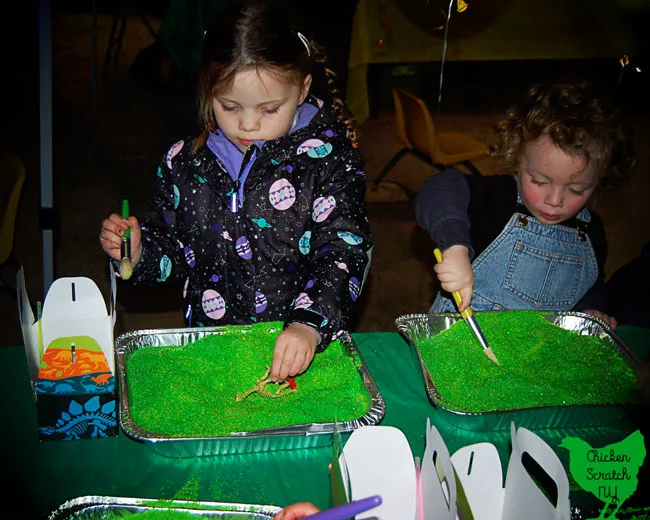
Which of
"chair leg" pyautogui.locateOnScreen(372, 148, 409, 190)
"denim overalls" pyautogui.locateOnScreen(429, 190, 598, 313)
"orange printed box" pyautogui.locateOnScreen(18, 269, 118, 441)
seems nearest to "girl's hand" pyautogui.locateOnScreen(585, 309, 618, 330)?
"denim overalls" pyautogui.locateOnScreen(429, 190, 598, 313)

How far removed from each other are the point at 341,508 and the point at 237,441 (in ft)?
1.30

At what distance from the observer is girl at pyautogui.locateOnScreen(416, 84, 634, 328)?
4.60ft

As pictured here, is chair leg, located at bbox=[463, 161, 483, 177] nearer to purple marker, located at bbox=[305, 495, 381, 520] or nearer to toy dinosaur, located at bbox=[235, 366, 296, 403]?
toy dinosaur, located at bbox=[235, 366, 296, 403]

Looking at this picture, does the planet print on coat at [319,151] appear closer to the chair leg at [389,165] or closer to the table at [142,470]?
the table at [142,470]

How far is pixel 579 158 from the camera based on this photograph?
1396 mm

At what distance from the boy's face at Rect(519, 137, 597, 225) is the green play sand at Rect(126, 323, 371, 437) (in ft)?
1.86

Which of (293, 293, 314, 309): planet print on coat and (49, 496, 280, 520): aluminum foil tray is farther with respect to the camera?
(293, 293, 314, 309): planet print on coat

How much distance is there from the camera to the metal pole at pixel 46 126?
5.74 feet

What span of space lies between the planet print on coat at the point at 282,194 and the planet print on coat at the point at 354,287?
0.71 ft

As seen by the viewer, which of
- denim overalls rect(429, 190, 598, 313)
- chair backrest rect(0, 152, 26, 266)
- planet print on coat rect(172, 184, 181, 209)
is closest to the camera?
planet print on coat rect(172, 184, 181, 209)

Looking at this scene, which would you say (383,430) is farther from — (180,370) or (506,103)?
(506,103)

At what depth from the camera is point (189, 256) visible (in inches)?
54.6

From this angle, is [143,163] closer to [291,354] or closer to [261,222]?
[261,222]

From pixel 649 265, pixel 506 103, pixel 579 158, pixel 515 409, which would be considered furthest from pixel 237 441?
pixel 506 103
